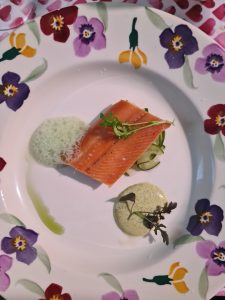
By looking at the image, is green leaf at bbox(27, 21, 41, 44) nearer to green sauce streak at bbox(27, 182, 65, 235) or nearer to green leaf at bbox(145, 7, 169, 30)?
green leaf at bbox(145, 7, 169, 30)

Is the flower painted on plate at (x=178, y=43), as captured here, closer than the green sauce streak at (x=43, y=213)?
Yes

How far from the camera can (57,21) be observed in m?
1.47

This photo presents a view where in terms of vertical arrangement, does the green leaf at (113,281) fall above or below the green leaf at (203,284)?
below

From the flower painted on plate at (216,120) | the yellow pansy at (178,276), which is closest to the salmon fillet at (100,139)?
the flower painted on plate at (216,120)

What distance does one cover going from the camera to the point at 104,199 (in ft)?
5.10

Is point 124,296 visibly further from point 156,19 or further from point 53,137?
point 156,19

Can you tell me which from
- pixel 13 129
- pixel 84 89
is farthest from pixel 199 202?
pixel 13 129

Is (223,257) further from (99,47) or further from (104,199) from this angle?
(99,47)

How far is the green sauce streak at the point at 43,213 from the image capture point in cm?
156

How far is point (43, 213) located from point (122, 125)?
393 millimetres

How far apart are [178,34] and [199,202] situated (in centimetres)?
53

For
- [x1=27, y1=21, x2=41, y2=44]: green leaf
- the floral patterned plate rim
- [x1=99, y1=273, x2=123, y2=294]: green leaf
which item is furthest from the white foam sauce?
[x1=99, y1=273, x2=123, y2=294]: green leaf

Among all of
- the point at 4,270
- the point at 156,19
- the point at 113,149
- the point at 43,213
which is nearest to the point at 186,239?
the point at 113,149

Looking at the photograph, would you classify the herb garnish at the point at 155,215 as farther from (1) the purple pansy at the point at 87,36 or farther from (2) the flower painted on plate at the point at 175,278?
(1) the purple pansy at the point at 87,36
